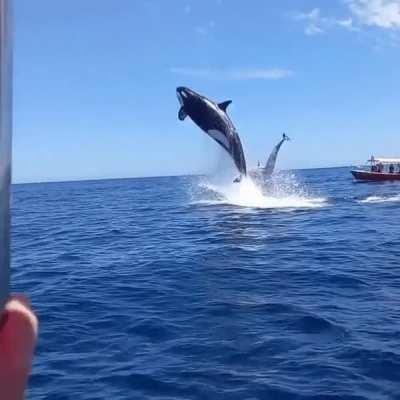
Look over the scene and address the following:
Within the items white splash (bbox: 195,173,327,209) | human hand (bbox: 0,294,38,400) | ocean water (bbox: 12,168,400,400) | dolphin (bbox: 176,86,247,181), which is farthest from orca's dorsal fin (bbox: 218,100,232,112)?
human hand (bbox: 0,294,38,400)

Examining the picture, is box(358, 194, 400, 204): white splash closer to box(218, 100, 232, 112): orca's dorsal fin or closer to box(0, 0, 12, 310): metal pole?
box(218, 100, 232, 112): orca's dorsal fin

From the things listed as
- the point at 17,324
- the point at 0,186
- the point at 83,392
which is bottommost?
the point at 83,392

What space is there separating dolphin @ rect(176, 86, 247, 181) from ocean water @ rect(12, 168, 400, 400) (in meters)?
4.40

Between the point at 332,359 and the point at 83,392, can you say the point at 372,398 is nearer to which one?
the point at 332,359

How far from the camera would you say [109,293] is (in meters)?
11.8

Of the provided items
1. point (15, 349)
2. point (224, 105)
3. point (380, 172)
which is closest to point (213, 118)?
point (224, 105)

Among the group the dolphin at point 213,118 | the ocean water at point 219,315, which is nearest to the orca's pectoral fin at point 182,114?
the dolphin at point 213,118

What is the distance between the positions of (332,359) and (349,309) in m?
2.73

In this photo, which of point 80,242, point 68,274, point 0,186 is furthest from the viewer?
point 80,242

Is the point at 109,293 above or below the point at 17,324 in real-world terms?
below

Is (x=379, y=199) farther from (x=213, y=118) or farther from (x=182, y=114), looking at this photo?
(x=182, y=114)

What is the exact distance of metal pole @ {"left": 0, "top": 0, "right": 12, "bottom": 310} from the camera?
4.11 feet

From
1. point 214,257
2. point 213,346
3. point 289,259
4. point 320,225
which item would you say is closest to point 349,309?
point 213,346

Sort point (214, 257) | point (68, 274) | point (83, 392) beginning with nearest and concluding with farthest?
point (83, 392)
point (68, 274)
point (214, 257)
